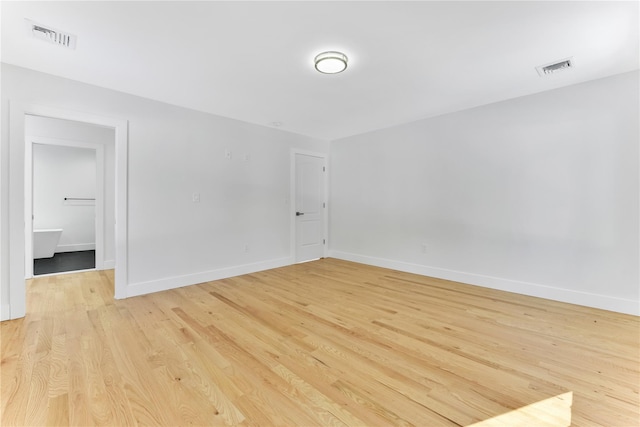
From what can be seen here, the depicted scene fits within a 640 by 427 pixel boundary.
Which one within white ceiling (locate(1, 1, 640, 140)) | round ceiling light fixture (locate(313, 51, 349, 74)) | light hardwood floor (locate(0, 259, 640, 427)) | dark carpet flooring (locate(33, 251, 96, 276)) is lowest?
light hardwood floor (locate(0, 259, 640, 427))

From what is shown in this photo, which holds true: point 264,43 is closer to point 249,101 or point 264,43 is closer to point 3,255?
point 249,101

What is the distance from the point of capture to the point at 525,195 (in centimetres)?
335

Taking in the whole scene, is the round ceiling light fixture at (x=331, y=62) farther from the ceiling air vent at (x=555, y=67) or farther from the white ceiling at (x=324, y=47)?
the ceiling air vent at (x=555, y=67)

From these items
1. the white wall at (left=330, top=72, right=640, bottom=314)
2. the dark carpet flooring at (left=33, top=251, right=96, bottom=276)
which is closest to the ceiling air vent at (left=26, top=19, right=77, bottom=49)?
the dark carpet flooring at (left=33, top=251, right=96, bottom=276)

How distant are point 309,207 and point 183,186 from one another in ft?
7.92

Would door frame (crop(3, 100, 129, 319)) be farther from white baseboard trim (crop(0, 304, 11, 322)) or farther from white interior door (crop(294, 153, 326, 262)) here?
white interior door (crop(294, 153, 326, 262))

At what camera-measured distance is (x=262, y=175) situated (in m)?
4.58

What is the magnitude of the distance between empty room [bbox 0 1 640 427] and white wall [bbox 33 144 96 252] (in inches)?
61.8

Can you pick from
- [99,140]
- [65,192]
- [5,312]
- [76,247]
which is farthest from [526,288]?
[65,192]

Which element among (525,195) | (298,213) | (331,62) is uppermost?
(331,62)

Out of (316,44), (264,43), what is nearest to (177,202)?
(264,43)

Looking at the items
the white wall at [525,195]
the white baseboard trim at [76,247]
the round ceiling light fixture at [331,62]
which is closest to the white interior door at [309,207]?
the white wall at [525,195]

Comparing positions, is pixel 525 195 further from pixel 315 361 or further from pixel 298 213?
pixel 298 213

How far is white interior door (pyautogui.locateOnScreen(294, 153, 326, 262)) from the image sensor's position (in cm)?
520
